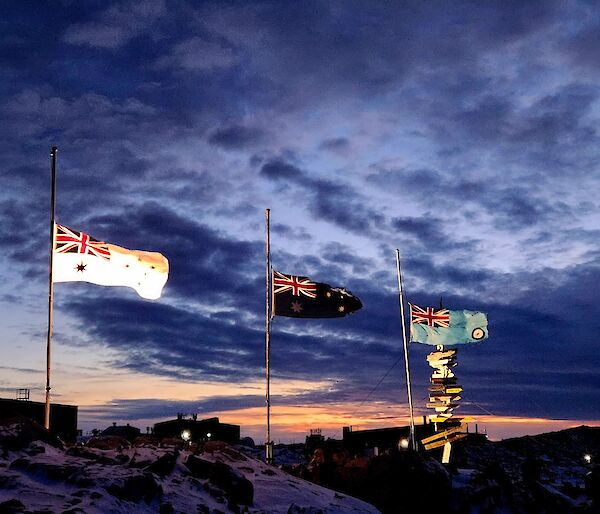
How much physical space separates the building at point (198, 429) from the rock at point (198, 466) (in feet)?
177

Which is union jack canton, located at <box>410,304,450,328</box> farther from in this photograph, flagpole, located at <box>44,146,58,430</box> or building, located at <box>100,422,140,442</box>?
building, located at <box>100,422,140,442</box>

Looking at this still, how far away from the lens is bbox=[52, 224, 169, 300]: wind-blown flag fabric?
2545 centimetres

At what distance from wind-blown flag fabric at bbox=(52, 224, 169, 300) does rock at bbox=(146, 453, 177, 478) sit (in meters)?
7.18

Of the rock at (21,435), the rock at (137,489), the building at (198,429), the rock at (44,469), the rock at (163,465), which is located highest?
the rock at (21,435)

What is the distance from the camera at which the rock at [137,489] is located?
Result: 19094 millimetres

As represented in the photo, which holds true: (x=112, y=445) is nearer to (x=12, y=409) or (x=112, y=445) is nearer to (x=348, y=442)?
(x=12, y=409)

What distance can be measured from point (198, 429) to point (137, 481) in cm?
6533

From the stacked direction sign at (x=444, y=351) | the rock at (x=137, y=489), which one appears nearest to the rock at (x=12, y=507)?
the rock at (x=137, y=489)

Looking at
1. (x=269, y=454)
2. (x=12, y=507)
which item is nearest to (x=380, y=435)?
(x=269, y=454)

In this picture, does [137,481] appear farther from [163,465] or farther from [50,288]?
[50,288]

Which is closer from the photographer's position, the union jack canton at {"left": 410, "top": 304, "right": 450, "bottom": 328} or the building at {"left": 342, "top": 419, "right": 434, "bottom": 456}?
the union jack canton at {"left": 410, "top": 304, "right": 450, "bottom": 328}

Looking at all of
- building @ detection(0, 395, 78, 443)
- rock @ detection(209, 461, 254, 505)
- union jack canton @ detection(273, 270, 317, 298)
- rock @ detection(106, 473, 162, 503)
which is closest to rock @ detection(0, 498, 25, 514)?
rock @ detection(106, 473, 162, 503)

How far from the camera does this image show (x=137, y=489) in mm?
19578

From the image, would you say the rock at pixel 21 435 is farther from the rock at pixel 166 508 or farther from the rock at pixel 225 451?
the rock at pixel 225 451
